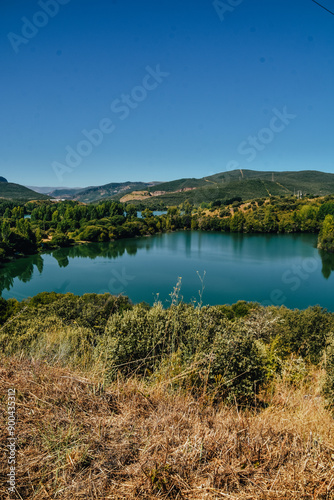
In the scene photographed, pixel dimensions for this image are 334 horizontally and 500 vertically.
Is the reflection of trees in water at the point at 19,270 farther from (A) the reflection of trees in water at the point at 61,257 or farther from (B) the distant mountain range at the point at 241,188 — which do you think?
(B) the distant mountain range at the point at 241,188

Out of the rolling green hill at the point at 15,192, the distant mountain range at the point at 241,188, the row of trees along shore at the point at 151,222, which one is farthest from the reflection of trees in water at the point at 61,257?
the rolling green hill at the point at 15,192

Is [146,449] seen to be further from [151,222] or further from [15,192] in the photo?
[15,192]

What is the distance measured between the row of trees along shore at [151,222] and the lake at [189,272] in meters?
3.57

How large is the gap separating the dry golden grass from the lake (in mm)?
14556

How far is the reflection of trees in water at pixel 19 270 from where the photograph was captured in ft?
103

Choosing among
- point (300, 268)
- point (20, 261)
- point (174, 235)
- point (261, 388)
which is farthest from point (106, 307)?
point (174, 235)

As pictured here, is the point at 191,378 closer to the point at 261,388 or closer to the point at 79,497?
the point at 261,388

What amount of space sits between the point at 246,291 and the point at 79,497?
Answer: 27.5 meters

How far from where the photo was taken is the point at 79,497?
3.90ft

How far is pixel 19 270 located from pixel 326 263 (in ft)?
138

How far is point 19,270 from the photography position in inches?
1436

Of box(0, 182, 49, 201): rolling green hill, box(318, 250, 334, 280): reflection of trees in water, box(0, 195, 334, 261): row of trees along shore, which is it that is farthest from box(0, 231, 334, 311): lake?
box(0, 182, 49, 201): rolling green hill

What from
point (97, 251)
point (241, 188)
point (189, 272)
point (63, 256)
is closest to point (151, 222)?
point (97, 251)

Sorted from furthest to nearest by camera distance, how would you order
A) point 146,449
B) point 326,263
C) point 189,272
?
point 326,263
point 189,272
point 146,449
